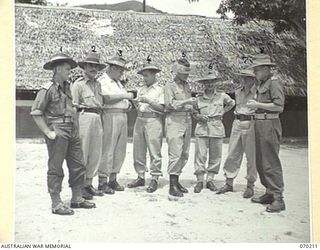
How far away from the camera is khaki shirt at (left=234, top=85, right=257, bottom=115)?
7.22 feet

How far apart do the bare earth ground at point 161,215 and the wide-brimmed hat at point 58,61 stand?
14.5 inches

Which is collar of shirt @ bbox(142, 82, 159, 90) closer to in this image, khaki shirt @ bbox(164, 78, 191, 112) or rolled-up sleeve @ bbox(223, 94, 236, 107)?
khaki shirt @ bbox(164, 78, 191, 112)

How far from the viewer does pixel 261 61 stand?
2.21 meters

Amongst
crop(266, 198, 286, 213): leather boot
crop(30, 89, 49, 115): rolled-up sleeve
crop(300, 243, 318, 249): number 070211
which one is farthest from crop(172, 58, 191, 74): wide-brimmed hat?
crop(300, 243, 318, 249): number 070211

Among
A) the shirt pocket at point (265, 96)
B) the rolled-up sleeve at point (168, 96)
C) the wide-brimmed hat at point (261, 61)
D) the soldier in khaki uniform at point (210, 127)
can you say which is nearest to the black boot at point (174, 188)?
the soldier in khaki uniform at point (210, 127)

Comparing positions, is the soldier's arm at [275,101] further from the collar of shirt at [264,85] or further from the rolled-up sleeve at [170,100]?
the rolled-up sleeve at [170,100]

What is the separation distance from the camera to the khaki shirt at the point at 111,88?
2.22m

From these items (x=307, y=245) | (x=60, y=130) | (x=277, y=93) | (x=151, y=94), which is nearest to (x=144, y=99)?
(x=151, y=94)

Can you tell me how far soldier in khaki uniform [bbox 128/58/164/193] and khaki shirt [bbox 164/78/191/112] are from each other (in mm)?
28

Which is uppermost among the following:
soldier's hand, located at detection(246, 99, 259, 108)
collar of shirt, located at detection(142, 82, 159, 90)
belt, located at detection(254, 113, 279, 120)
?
collar of shirt, located at detection(142, 82, 159, 90)

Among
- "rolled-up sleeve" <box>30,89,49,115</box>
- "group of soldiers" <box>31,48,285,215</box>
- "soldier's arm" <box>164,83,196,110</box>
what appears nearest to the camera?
"rolled-up sleeve" <box>30,89,49,115</box>

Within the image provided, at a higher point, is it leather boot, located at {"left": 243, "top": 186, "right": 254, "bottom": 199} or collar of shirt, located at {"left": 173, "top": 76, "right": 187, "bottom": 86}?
collar of shirt, located at {"left": 173, "top": 76, "right": 187, "bottom": 86}

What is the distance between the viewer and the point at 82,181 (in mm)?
2117

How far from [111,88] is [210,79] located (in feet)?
1.67
